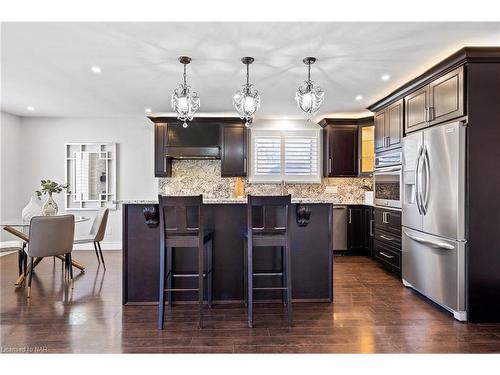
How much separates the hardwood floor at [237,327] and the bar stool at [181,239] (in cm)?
25

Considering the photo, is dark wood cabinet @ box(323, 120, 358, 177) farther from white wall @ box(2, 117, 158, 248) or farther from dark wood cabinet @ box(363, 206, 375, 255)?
white wall @ box(2, 117, 158, 248)

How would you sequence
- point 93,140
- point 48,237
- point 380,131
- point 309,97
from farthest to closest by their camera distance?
point 93,140
point 380,131
point 48,237
point 309,97

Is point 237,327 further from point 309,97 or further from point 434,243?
point 309,97

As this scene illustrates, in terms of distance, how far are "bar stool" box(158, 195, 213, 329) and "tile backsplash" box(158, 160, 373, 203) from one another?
2.65 metres

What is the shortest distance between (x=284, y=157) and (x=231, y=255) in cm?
305

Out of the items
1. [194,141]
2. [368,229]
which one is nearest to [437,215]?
[368,229]

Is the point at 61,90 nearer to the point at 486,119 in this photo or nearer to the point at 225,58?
the point at 225,58

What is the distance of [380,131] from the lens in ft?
15.3

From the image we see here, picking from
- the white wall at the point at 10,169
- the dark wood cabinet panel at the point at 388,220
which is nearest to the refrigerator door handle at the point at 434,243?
the dark wood cabinet panel at the point at 388,220

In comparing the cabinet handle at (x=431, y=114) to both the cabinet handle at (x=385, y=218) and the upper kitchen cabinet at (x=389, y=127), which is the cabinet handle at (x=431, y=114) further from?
the cabinet handle at (x=385, y=218)

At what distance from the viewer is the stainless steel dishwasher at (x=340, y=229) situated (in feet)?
18.2

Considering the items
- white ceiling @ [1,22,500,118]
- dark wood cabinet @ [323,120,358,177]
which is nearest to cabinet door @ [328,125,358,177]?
dark wood cabinet @ [323,120,358,177]

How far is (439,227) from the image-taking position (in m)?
3.02
